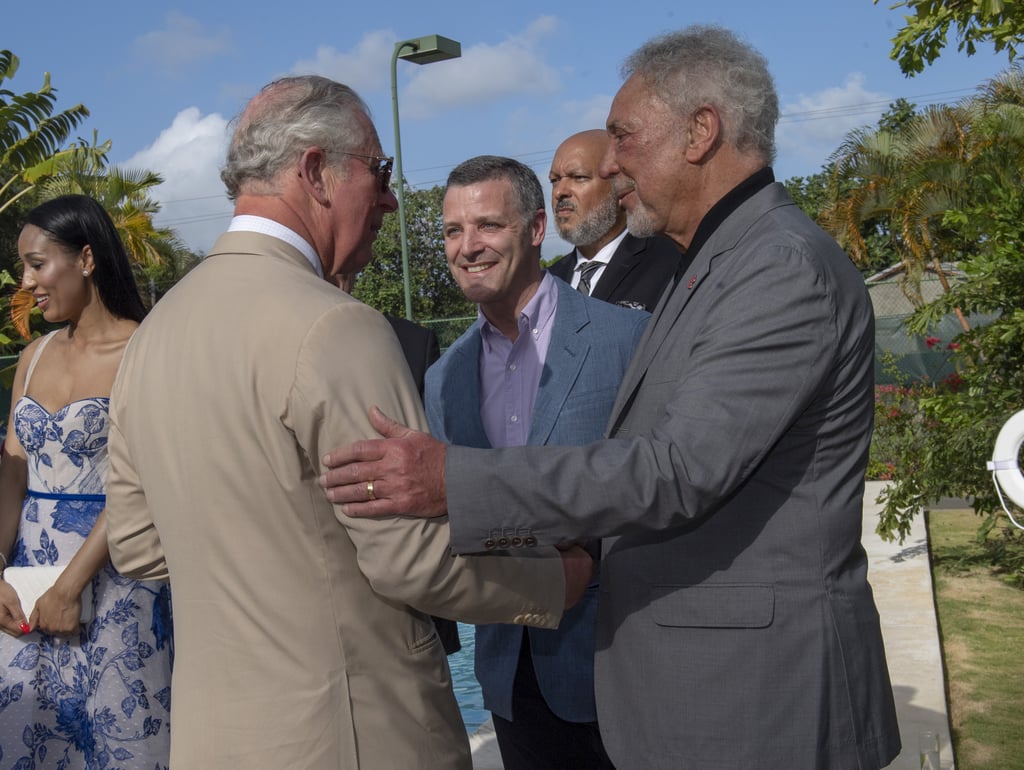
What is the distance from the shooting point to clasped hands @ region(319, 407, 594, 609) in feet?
5.99

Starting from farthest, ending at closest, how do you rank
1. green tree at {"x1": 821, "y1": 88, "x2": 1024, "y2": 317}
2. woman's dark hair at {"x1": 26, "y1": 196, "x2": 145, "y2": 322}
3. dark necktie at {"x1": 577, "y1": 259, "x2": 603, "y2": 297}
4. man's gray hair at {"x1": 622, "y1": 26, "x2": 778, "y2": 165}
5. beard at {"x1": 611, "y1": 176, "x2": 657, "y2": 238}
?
green tree at {"x1": 821, "y1": 88, "x2": 1024, "y2": 317} < dark necktie at {"x1": 577, "y1": 259, "x2": 603, "y2": 297} < woman's dark hair at {"x1": 26, "y1": 196, "x2": 145, "y2": 322} < beard at {"x1": 611, "y1": 176, "x2": 657, "y2": 238} < man's gray hair at {"x1": 622, "y1": 26, "x2": 778, "y2": 165}

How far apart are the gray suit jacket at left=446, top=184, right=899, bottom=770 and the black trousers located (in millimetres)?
709

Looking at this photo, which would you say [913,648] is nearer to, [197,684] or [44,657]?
[44,657]

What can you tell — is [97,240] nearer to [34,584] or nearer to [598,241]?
[34,584]

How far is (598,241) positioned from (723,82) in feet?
7.49

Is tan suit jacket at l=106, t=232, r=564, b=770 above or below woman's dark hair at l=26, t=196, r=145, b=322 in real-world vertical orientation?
below

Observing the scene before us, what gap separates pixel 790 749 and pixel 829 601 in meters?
0.29

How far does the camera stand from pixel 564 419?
2.99 m

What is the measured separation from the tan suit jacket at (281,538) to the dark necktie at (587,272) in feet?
8.59

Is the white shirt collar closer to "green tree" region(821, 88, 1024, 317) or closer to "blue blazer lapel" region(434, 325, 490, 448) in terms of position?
"blue blazer lapel" region(434, 325, 490, 448)

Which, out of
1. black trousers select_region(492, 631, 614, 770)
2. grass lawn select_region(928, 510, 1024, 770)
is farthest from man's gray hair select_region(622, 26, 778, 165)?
grass lawn select_region(928, 510, 1024, 770)

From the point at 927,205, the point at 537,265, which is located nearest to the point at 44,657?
the point at 537,265

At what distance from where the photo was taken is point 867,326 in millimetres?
2123

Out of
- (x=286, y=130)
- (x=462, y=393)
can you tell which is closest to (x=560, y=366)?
(x=462, y=393)
